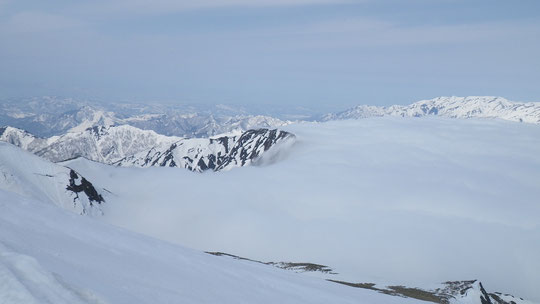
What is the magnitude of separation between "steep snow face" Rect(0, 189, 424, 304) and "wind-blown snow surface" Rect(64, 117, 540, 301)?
157ft

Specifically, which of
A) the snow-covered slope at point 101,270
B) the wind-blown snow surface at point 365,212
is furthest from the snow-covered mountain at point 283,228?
the wind-blown snow surface at point 365,212

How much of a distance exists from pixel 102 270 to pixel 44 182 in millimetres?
122640

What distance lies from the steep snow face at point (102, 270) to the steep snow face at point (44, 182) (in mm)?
102790

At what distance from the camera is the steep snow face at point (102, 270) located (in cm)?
738

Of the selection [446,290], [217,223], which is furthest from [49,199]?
[446,290]

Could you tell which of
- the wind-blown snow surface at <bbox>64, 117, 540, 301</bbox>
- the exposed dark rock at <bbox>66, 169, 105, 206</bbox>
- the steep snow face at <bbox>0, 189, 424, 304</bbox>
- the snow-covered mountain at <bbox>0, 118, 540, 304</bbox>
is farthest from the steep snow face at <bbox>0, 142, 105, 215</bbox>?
the steep snow face at <bbox>0, 189, 424, 304</bbox>

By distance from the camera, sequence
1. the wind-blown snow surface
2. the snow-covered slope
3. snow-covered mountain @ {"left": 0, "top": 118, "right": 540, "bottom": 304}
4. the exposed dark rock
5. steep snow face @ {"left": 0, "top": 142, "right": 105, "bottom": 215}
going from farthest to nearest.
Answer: the exposed dark rock, steep snow face @ {"left": 0, "top": 142, "right": 105, "bottom": 215}, the wind-blown snow surface, snow-covered mountain @ {"left": 0, "top": 118, "right": 540, "bottom": 304}, the snow-covered slope

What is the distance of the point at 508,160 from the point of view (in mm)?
189875

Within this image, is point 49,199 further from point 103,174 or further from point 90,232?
point 90,232

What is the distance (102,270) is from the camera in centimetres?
1126

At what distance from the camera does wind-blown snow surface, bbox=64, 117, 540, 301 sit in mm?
93875

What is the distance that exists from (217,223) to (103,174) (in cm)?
8056

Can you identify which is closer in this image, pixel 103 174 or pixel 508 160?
pixel 103 174

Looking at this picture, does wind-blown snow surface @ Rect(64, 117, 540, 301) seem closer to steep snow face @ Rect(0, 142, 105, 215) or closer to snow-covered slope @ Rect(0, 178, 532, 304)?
steep snow face @ Rect(0, 142, 105, 215)
